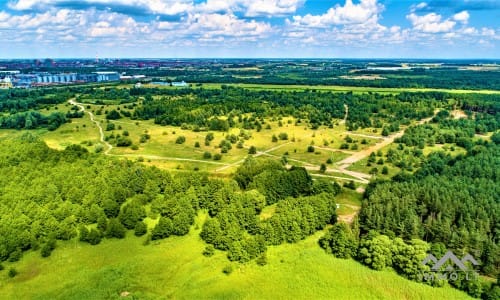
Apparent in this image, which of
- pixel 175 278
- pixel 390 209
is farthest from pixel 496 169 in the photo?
pixel 175 278

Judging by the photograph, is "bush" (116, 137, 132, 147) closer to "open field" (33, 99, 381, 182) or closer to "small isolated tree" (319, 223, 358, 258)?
"open field" (33, 99, 381, 182)

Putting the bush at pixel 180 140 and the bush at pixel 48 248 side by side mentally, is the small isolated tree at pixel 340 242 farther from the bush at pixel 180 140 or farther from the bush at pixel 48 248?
the bush at pixel 180 140

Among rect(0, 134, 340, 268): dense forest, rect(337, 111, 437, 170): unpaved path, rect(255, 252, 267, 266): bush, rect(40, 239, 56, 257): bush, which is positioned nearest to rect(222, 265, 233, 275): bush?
rect(0, 134, 340, 268): dense forest

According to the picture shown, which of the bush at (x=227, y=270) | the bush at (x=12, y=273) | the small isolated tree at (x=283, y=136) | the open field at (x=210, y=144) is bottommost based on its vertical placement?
the bush at (x=12, y=273)

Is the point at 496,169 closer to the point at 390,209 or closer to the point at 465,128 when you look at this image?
the point at 390,209

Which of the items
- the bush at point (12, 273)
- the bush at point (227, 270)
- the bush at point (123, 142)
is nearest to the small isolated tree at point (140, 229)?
the bush at point (12, 273)

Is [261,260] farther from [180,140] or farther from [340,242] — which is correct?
[180,140]

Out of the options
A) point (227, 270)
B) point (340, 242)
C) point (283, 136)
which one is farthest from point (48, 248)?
point (283, 136)

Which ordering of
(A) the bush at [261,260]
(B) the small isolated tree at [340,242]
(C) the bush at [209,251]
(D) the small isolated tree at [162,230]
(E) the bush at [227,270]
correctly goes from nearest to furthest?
(E) the bush at [227,270]
(A) the bush at [261,260]
(B) the small isolated tree at [340,242]
(C) the bush at [209,251]
(D) the small isolated tree at [162,230]

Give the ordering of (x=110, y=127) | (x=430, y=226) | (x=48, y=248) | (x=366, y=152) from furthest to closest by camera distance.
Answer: (x=110, y=127) < (x=366, y=152) < (x=430, y=226) < (x=48, y=248)
